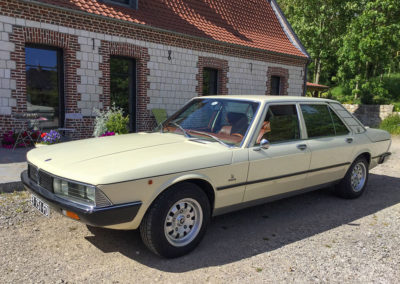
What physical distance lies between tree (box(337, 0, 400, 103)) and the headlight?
1977 cm

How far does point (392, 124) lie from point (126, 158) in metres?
16.7

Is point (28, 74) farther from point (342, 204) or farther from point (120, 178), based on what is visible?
point (342, 204)

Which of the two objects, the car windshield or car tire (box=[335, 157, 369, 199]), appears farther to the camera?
car tire (box=[335, 157, 369, 199])

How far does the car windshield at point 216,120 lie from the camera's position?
401 centimetres

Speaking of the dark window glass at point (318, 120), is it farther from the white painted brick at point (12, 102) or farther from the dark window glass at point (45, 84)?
the dark window glass at point (45, 84)

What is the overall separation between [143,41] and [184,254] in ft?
29.1

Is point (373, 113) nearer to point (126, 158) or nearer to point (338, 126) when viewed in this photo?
point (338, 126)

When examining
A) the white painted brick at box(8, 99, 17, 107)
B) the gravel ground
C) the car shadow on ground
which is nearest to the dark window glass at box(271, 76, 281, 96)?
the car shadow on ground

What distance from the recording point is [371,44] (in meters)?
18.9

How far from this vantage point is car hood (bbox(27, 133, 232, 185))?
3004 millimetres

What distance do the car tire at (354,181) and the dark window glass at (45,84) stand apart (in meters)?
7.75

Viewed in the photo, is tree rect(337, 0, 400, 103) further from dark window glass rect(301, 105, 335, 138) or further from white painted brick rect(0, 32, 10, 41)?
white painted brick rect(0, 32, 10, 41)

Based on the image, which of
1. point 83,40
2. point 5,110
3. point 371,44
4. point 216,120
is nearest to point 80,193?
point 216,120

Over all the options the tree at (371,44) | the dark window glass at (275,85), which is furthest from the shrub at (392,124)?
the dark window glass at (275,85)
